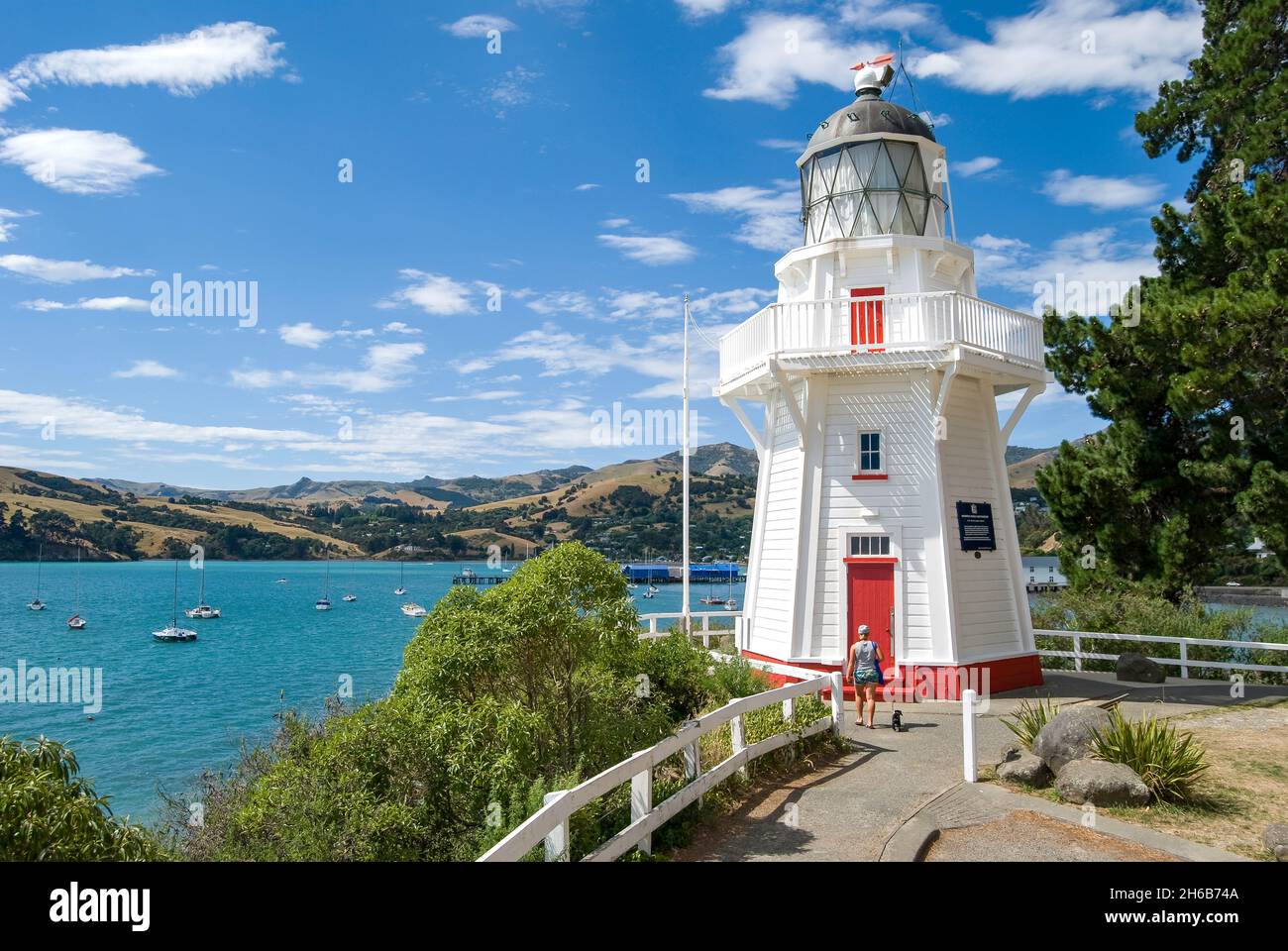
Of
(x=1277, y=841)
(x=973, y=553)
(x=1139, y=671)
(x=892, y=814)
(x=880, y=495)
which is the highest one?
(x=880, y=495)

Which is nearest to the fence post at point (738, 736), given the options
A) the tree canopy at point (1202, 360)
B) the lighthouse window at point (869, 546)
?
the lighthouse window at point (869, 546)

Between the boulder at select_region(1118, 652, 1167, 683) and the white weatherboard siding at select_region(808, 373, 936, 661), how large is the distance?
5.85 meters

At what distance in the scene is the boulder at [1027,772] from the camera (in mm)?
9867

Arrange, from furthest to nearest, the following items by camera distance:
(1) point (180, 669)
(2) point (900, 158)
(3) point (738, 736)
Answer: (1) point (180, 669)
(2) point (900, 158)
(3) point (738, 736)

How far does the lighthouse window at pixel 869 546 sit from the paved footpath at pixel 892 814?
13.0 feet

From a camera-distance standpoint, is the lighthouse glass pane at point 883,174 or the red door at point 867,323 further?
the lighthouse glass pane at point 883,174

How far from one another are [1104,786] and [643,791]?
502 centimetres

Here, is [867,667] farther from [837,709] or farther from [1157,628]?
[1157,628]

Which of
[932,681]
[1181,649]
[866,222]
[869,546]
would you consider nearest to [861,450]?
[869,546]

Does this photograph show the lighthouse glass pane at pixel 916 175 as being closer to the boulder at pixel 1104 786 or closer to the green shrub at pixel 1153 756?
the green shrub at pixel 1153 756

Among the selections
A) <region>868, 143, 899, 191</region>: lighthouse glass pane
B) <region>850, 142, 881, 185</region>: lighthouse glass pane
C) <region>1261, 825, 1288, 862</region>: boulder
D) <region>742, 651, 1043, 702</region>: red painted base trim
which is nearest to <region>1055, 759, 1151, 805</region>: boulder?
<region>1261, 825, 1288, 862</region>: boulder

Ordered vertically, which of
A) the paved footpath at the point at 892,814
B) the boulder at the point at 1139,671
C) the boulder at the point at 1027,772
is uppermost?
the boulder at the point at 1027,772

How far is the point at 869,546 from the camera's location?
16703mm
